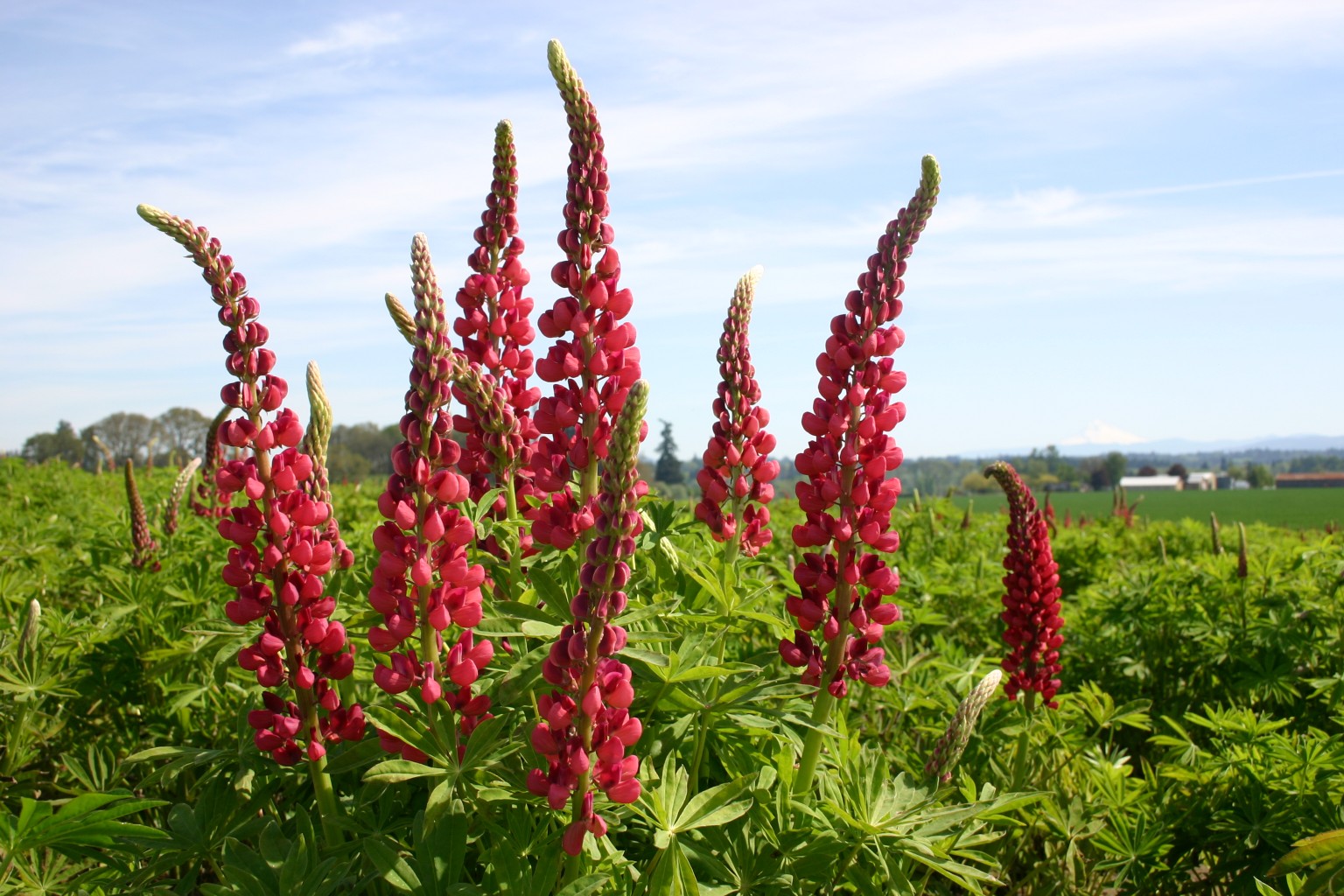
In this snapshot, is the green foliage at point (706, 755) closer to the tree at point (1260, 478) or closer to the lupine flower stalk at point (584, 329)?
the lupine flower stalk at point (584, 329)

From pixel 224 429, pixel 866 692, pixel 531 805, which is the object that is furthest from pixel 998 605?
pixel 224 429

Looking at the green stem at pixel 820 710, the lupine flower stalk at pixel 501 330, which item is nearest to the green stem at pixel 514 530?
the lupine flower stalk at pixel 501 330

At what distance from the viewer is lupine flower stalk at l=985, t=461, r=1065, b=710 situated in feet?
13.4

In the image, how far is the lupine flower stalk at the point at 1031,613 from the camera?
13.4ft

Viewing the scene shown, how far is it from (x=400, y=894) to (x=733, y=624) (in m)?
1.30

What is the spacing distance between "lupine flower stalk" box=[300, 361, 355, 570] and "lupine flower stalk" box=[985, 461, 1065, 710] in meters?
2.77

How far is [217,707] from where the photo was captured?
3.81 metres

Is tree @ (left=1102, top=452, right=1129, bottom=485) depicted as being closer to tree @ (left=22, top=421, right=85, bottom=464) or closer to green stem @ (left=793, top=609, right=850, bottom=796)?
tree @ (left=22, top=421, right=85, bottom=464)

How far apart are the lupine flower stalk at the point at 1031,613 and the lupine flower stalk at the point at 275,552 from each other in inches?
115

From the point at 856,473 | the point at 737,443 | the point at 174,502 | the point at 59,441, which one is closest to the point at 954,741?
the point at 856,473

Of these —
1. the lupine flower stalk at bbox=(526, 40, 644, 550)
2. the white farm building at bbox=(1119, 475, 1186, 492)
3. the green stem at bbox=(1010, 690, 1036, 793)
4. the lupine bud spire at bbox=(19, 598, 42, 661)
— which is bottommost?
the white farm building at bbox=(1119, 475, 1186, 492)

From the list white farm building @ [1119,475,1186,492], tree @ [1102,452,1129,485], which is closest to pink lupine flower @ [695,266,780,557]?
white farm building @ [1119,475,1186,492]

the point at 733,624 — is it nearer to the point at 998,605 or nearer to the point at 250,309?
the point at 250,309

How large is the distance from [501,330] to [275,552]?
1031mm
